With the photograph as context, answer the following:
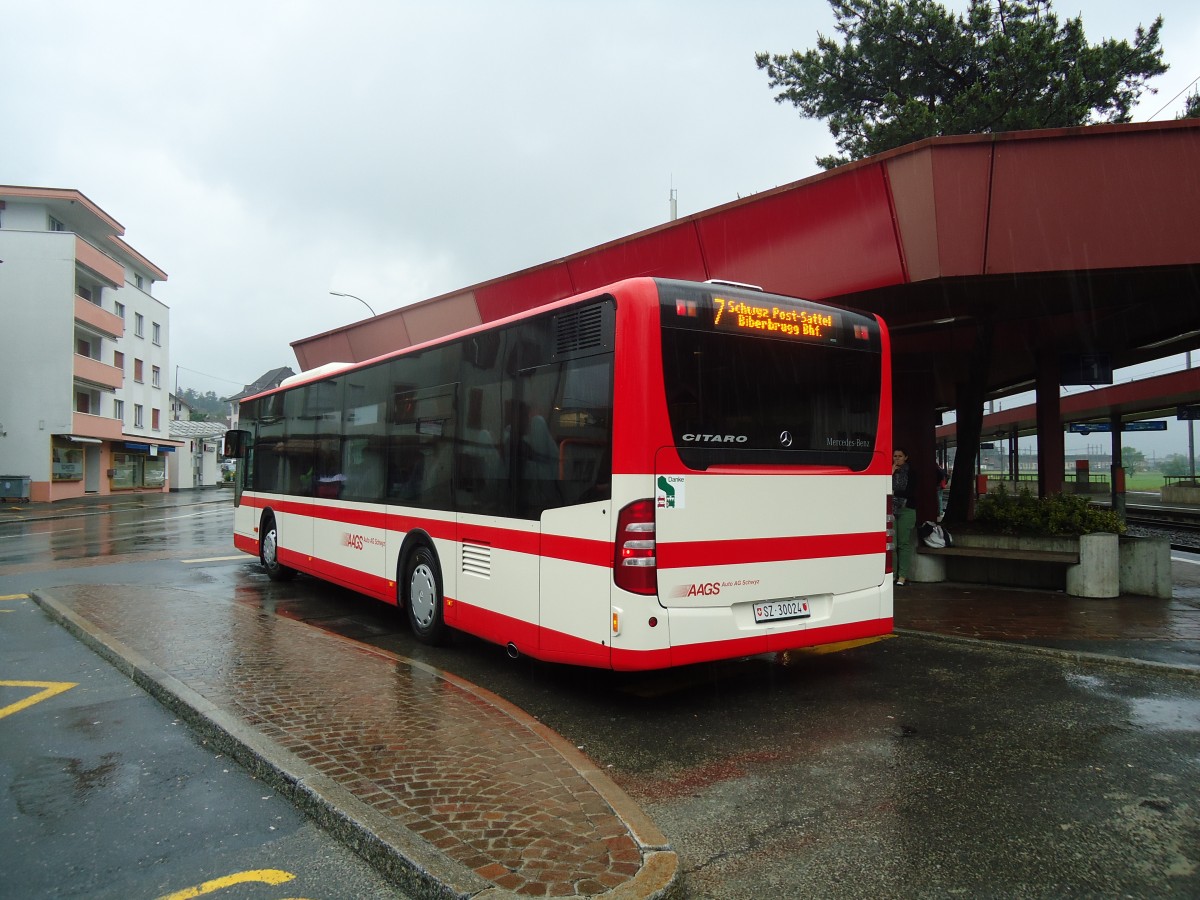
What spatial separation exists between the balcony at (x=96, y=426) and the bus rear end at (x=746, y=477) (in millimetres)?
45726

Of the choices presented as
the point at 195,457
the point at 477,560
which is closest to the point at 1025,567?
the point at 477,560

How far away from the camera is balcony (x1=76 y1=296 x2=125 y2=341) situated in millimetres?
44062

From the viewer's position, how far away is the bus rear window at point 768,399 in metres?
5.45

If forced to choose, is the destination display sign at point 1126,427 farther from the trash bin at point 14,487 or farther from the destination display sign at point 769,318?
the trash bin at point 14,487

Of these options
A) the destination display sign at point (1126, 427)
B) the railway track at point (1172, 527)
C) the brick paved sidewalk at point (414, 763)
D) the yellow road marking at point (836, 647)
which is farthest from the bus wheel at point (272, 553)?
the destination display sign at point (1126, 427)

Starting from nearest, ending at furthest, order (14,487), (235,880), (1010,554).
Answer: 1. (235,880)
2. (1010,554)
3. (14,487)

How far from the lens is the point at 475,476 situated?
22.7 ft

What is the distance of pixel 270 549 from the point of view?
40.7 ft

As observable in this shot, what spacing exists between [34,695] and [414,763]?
11.7 feet

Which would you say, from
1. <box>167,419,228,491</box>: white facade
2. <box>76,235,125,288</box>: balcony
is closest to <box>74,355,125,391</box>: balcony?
<box>76,235,125,288</box>: balcony

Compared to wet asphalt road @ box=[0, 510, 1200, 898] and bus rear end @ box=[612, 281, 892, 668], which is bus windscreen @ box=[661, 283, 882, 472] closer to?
bus rear end @ box=[612, 281, 892, 668]

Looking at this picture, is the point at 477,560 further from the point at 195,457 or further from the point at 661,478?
the point at 195,457

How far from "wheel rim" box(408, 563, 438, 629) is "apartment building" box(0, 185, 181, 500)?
41035 mm

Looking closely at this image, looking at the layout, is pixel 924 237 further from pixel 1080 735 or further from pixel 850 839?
pixel 850 839
